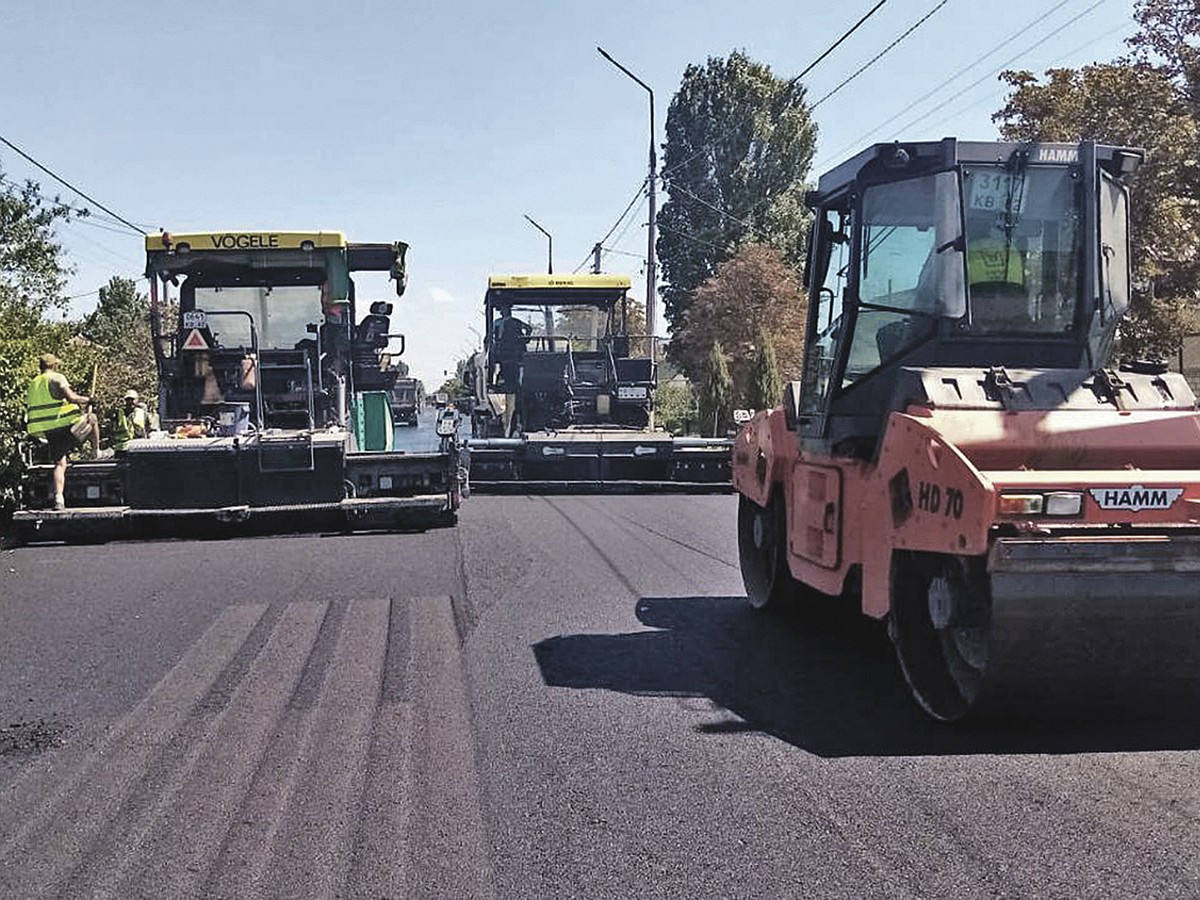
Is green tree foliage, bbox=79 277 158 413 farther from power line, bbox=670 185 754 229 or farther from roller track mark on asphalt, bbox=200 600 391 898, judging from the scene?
power line, bbox=670 185 754 229

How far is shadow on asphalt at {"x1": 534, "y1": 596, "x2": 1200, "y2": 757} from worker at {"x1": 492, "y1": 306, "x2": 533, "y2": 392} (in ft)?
35.1

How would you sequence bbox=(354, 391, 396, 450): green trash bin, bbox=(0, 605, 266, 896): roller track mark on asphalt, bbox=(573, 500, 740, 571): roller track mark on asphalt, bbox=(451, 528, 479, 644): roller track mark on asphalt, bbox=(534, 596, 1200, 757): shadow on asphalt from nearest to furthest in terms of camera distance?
bbox=(0, 605, 266, 896): roller track mark on asphalt
bbox=(534, 596, 1200, 757): shadow on asphalt
bbox=(451, 528, 479, 644): roller track mark on asphalt
bbox=(573, 500, 740, 571): roller track mark on asphalt
bbox=(354, 391, 396, 450): green trash bin

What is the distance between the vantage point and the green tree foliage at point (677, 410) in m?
32.8

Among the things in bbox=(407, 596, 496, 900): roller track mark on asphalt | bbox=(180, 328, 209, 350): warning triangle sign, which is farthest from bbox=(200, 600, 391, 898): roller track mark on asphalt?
bbox=(180, 328, 209, 350): warning triangle sign

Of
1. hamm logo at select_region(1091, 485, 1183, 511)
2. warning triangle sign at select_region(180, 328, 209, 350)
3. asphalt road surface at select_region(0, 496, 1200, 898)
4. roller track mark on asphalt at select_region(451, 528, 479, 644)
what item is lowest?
asphalt road surface at select_region(0, 496, 1200, 898)

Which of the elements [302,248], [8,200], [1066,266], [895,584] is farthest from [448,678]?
[8,200]

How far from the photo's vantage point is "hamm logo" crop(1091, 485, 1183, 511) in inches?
188

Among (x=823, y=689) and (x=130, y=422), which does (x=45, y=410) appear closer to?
(x=130, y=422)

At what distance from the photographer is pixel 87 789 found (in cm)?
462

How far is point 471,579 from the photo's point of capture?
9.39 metres

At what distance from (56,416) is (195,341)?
5.15 feet

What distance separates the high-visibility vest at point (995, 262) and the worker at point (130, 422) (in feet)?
32.3

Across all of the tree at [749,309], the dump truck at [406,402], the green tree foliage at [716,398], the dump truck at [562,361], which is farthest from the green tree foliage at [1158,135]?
the tree at [749,309]

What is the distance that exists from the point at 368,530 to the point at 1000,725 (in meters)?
8.22
